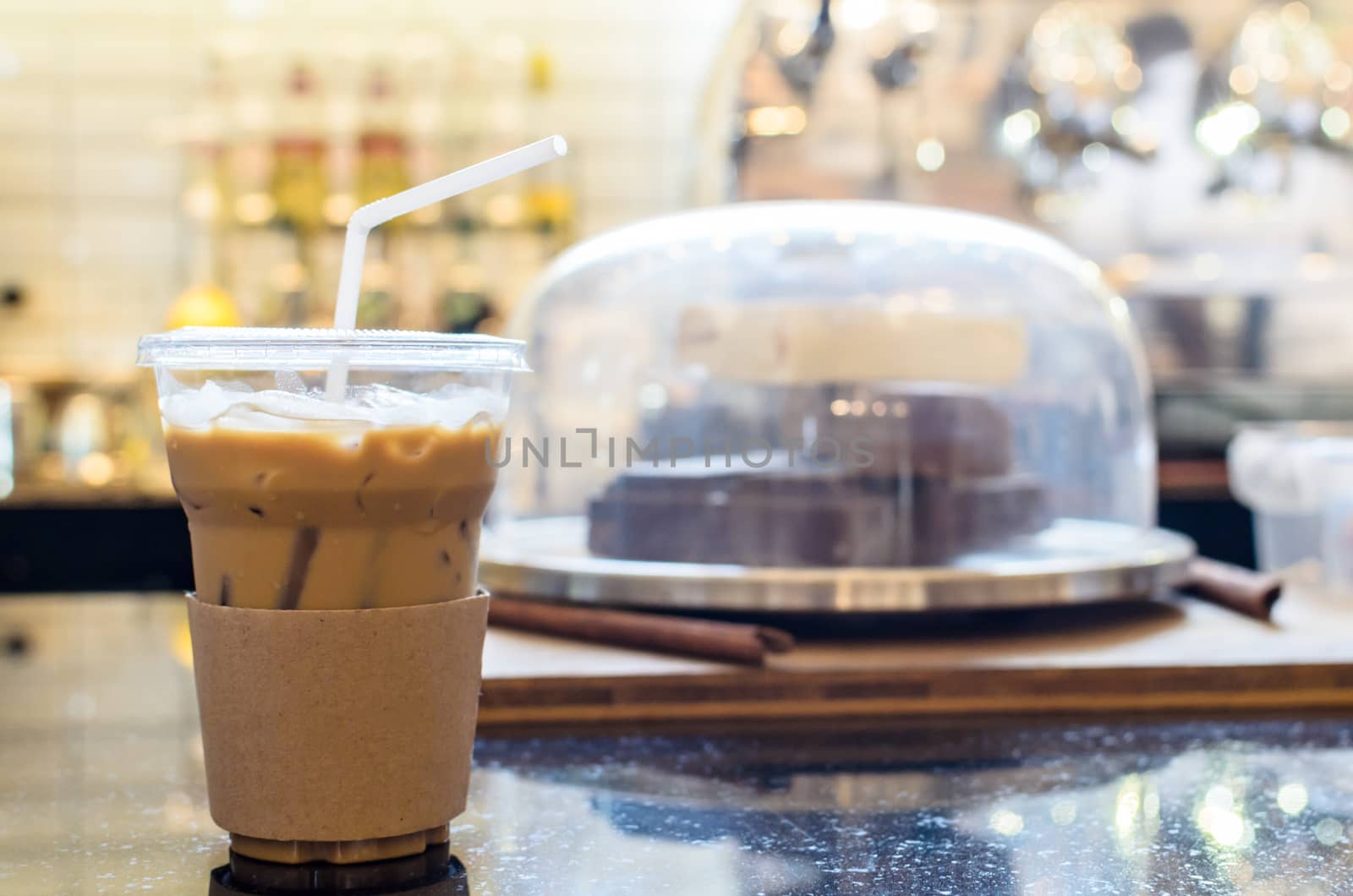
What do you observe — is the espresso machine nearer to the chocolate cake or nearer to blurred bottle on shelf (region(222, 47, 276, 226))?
blurred bottle on shelf (region(222, 47, 276, 226))

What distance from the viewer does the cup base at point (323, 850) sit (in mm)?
690

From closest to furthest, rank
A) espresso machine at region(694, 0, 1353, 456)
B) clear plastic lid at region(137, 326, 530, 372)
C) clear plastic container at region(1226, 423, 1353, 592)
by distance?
clear plastic lid at region(137, 326, 530, 372) → clear plastic container at region(1226, 423, 1353, 592) → espresso machine at region(694, 0, 1353, 456)

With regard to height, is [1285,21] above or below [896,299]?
above

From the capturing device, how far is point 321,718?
0.68 meters

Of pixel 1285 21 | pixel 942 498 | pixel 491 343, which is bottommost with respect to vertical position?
pixel 942 498

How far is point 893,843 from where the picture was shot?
2.45ft

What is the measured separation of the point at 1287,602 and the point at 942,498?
0.46 metres

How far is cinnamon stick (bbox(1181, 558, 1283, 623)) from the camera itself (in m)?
1.37

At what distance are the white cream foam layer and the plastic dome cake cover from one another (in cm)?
58

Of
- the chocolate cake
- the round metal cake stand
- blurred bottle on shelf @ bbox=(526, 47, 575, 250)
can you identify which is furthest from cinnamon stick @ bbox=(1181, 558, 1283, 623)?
blurred bottle on shelf @ bbox=(526, 47, 575, 250)

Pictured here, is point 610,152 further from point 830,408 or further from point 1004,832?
point 1004,832

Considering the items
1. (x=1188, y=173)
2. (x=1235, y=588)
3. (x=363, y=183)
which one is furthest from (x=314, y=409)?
(x=1188, y=173)

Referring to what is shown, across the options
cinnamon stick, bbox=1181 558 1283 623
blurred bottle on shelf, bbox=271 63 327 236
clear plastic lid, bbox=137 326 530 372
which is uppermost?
blurred bottle on shelf, bbox=271 63 327 236

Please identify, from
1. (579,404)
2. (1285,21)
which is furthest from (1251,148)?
(579,404)
